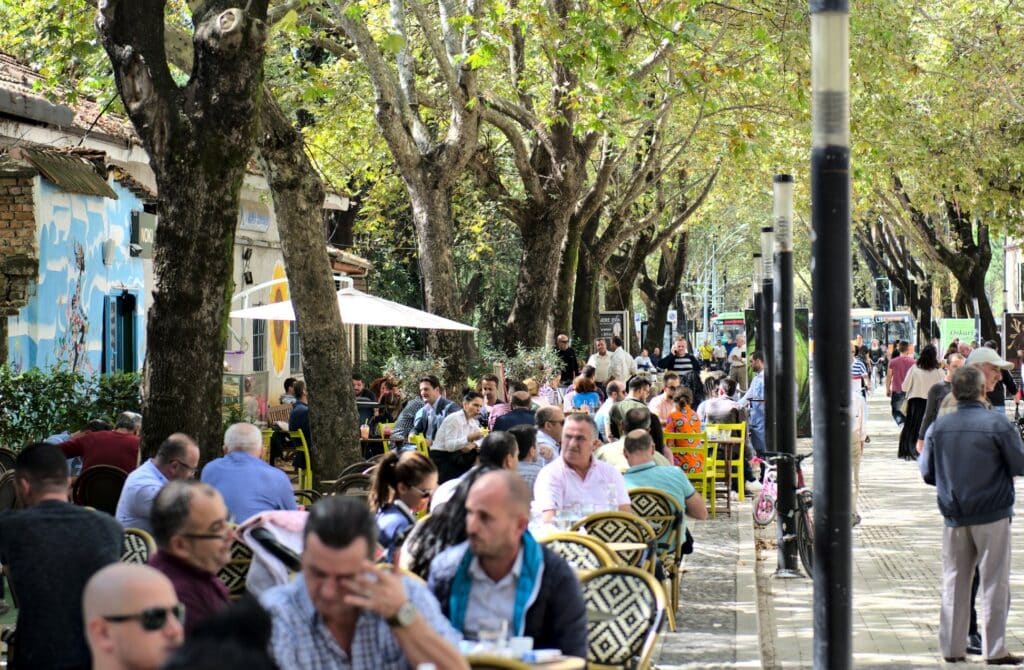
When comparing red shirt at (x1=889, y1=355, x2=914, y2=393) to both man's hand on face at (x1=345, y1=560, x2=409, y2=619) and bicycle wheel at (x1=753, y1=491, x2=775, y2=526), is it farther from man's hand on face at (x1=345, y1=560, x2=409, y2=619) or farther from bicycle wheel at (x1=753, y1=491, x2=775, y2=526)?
man's hand on face at (x1=345, y1=560, x2=409, y2=619)

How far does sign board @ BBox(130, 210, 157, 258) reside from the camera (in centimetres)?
2177

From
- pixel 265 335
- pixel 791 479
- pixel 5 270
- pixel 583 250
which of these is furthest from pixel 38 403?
pixel 583 250

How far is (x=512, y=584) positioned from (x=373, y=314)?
15.0m

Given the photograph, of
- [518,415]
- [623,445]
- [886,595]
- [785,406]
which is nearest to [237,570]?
[623,445]

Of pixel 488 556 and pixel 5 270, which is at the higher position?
pixel 5 270

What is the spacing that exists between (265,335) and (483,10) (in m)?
13.2

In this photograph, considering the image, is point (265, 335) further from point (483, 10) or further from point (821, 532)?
point (821, 532)

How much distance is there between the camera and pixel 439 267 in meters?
21.6

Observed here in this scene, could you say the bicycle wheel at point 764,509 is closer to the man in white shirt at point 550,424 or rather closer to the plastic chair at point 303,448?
the man in white shirt at point 550,424

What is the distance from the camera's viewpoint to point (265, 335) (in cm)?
3130

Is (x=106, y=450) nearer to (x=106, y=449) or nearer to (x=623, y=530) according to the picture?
(x=106, y=449)

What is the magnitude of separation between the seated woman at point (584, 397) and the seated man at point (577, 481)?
9443mm

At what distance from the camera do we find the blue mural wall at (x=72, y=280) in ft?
59.7

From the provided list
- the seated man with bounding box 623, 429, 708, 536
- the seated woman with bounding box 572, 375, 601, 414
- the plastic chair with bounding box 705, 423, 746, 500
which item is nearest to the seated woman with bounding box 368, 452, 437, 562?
the seated man with bounding box 623, 429, 708, 536
